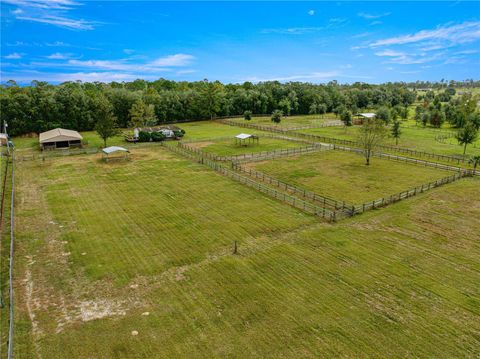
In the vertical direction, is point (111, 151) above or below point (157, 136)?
below

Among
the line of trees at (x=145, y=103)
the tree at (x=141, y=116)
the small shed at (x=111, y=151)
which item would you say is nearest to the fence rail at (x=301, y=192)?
the small shed at (x=111, y=151)

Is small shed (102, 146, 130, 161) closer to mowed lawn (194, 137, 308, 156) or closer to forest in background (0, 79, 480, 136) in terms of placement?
forest in background (0, 79, 480, 136)

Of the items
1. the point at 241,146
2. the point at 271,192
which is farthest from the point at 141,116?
the point at 271,192

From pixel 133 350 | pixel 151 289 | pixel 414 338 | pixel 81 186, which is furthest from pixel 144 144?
pixel 414 338

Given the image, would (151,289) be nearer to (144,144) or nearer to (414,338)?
(414,338)

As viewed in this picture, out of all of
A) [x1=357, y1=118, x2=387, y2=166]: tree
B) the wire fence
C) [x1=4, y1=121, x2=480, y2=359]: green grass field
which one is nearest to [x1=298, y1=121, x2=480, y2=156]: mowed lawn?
the wire fence

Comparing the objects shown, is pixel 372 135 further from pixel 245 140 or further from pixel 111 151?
pixel 111 151
